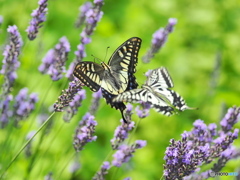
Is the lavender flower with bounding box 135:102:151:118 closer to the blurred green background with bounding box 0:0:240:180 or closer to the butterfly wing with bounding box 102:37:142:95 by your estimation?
the butterfly wing with bounding box 102:37:142:95

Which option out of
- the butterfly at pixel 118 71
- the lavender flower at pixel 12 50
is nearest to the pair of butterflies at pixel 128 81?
the butterfly at pixel 118 71

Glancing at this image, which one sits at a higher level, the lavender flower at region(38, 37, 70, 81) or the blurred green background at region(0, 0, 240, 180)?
the blurred green background at region(0, 0, 240, 180)

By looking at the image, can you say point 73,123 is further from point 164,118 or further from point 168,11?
point 168,11

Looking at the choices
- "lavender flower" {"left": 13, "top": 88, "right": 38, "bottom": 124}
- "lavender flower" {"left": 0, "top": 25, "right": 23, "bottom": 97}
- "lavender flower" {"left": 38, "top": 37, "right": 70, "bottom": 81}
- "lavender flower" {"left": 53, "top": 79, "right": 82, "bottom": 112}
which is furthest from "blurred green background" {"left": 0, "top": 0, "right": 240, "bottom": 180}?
"lavender flower" {"left": 53, "top": 79, "right": 82, "bottom": 112}

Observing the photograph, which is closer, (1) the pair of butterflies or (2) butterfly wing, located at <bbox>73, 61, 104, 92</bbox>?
(2) butterfly wing, located at <bbox>73, 61, 104, 92</bbox>

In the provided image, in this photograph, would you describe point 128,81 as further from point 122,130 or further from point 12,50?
point 12,50

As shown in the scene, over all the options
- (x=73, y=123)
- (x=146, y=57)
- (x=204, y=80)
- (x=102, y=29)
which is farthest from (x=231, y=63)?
(x=146, y=57)
